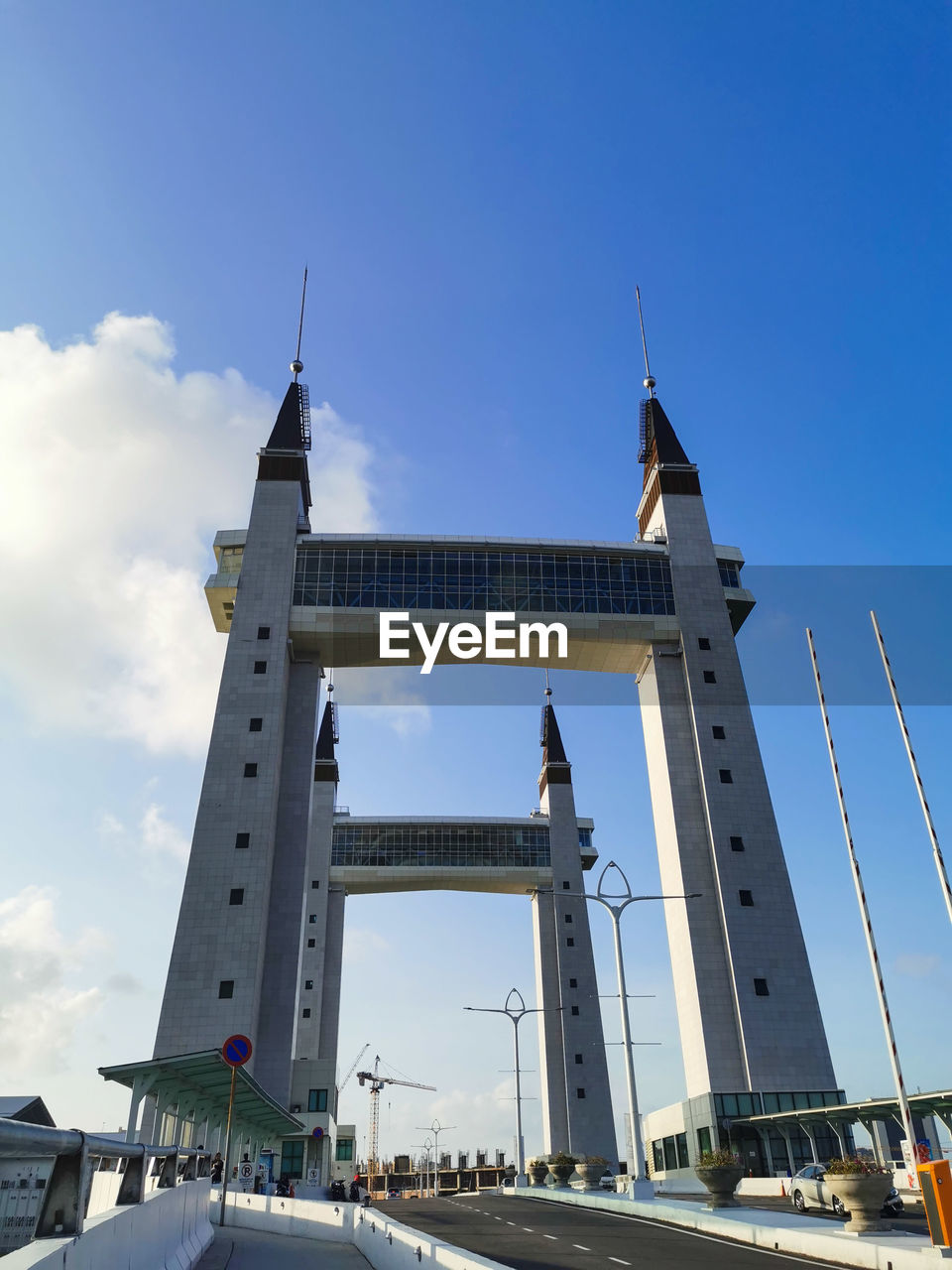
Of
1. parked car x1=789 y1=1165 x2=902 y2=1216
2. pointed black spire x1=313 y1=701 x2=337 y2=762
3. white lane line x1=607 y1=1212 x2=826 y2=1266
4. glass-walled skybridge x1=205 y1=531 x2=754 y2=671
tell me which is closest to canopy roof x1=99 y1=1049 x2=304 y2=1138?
white lane line x1=607 y1=1212 x2=826 y2=1266

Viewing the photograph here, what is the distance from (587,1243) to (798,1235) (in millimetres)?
5436

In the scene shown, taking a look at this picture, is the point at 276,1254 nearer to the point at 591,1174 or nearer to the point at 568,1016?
the point at 591,1174

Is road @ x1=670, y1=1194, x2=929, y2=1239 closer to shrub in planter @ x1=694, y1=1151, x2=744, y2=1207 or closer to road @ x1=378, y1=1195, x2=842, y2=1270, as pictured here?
shrub in planter @ x1=694, y1=1151, x2=744, y2=1207

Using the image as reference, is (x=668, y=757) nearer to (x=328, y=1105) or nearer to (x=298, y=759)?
(x=298, y=759)

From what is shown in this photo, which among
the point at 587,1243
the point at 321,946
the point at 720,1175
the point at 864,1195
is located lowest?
the point at 587,1243

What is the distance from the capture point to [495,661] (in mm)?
62000

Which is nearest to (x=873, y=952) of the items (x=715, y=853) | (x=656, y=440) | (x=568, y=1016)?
(x=715, y=853)

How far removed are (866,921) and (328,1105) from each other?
56427 mm

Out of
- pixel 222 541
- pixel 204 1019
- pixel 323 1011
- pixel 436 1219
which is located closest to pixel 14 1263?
pixel 436 1219

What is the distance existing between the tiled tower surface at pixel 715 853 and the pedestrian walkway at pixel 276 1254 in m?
30.4

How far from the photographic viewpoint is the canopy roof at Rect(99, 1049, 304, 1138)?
886 inches

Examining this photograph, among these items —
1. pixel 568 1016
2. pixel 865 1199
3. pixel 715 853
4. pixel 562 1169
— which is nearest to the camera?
pixel 865 1199

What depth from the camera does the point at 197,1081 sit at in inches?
1038

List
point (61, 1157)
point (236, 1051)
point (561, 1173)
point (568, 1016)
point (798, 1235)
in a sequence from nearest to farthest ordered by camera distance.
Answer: point (61, 1157) → point (798, 1235) → point (236, 1051) → point (561, 1173) → point (568, 1016)
